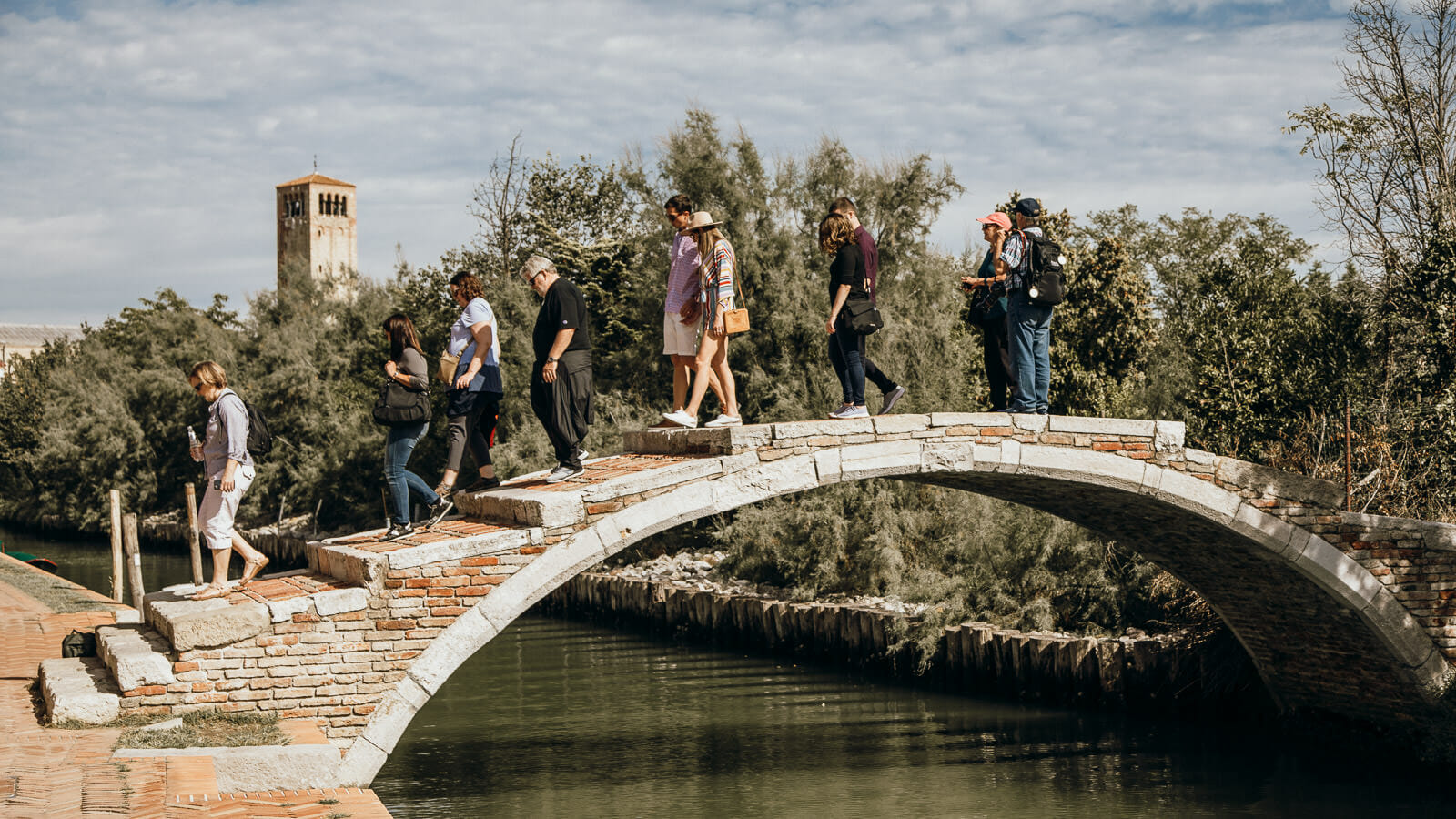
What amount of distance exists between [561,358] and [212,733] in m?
3.01

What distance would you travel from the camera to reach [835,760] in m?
12.4

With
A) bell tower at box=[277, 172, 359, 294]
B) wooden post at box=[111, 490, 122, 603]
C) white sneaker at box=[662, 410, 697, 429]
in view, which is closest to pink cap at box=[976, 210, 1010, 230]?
white sneaker at box=[662, 410, 697, 429]

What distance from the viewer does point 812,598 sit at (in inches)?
714

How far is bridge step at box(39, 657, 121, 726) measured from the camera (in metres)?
7.32

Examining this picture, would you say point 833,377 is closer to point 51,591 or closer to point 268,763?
point 51,591

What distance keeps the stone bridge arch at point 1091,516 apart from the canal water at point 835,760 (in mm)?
1027

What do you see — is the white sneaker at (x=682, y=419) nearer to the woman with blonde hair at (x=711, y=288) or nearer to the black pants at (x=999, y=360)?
the woman with blonde hair at (x=711, y=288)

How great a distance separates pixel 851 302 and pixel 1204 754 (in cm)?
631

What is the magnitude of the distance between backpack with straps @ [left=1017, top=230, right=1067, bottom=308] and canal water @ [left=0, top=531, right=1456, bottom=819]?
4372 millimetres

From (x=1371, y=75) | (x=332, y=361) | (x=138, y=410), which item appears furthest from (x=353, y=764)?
(x=138, y=410)

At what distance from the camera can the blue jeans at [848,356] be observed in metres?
9.21

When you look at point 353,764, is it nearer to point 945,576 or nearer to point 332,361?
point 945,576

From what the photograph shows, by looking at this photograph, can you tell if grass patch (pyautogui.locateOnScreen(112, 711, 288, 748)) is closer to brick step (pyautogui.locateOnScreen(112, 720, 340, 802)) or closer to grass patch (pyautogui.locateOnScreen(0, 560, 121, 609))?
brick step (pyautogui.locateOnScreen(112, 720, 340, 802))

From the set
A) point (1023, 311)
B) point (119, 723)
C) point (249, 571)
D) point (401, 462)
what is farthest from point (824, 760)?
point (119, 723)
